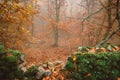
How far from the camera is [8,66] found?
29.1 ft

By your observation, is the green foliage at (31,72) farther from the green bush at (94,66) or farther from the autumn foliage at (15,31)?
the autumn foliage at (15,31)

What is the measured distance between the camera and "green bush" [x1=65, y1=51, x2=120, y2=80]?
8250 millimetres

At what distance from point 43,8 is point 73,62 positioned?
122 feet

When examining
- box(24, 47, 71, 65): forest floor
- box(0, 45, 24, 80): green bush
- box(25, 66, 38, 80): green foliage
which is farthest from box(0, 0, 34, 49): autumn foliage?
box(25, 66, 38, 80): green foliage

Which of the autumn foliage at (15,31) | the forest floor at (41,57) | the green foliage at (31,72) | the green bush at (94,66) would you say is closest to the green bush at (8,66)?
the green foliage at (31,72)

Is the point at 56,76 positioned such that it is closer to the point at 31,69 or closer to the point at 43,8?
the point at 31,69

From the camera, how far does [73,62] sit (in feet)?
28.2

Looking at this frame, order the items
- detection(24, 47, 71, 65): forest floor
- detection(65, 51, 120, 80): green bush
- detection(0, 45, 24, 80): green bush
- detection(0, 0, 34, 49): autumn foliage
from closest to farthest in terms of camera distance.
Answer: detection(65, 51, 120, 80): green bush, detection(0, 45, 24, 80): green bush, detection(0, 0, 34, 49): autumn foliage, detection(24, 47, 71, 65): forest floor

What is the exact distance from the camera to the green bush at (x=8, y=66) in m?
8.82

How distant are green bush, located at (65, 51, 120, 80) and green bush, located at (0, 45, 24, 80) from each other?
7.66 ft

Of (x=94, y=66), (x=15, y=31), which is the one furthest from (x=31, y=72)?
(x=15, y=31)

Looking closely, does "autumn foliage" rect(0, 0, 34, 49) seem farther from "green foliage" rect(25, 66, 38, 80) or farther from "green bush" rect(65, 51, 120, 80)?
"green bush" rect(65, 51, 120, 80)

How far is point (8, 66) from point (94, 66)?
12.5 ft

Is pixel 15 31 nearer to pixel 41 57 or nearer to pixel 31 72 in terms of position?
pixel 41 57
